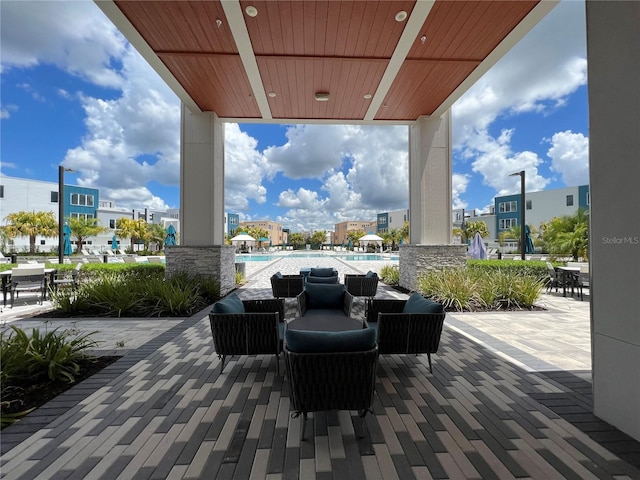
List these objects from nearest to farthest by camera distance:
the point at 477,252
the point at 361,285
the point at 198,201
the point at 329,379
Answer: the point at 329,379, the point at 361,285, the point at 198,201, the point at 477,252

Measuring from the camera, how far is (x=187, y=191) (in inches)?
348

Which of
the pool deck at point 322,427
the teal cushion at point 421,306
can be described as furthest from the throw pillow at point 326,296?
the pool deck at point 322,427

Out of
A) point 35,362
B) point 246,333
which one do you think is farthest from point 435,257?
point 35,362

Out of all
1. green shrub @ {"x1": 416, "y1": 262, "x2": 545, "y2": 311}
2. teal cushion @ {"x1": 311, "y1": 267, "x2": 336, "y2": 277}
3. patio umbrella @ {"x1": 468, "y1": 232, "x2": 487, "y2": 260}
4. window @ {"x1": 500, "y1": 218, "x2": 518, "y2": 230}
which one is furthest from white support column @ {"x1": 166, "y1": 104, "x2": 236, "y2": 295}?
window @ {"x1": 500, "y1": 218, "x2": 518, "y2": 230}

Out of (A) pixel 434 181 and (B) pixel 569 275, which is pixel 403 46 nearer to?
(A) pixel 434 181

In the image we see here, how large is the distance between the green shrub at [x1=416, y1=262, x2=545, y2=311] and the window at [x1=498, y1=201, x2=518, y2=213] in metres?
44.2

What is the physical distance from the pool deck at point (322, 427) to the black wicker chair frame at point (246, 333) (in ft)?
0.95

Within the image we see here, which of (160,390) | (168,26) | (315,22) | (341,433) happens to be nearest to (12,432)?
(160,390)

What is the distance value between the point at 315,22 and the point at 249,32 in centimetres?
115

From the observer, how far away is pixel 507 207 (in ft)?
151

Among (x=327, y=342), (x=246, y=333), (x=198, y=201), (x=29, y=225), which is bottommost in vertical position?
(x=246, y=333)

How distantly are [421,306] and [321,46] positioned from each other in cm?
484

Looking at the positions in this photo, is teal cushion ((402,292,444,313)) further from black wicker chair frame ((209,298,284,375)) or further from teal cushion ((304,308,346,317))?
black wicker chair frame ((209,298,284,375))

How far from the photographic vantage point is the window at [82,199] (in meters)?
40.4
